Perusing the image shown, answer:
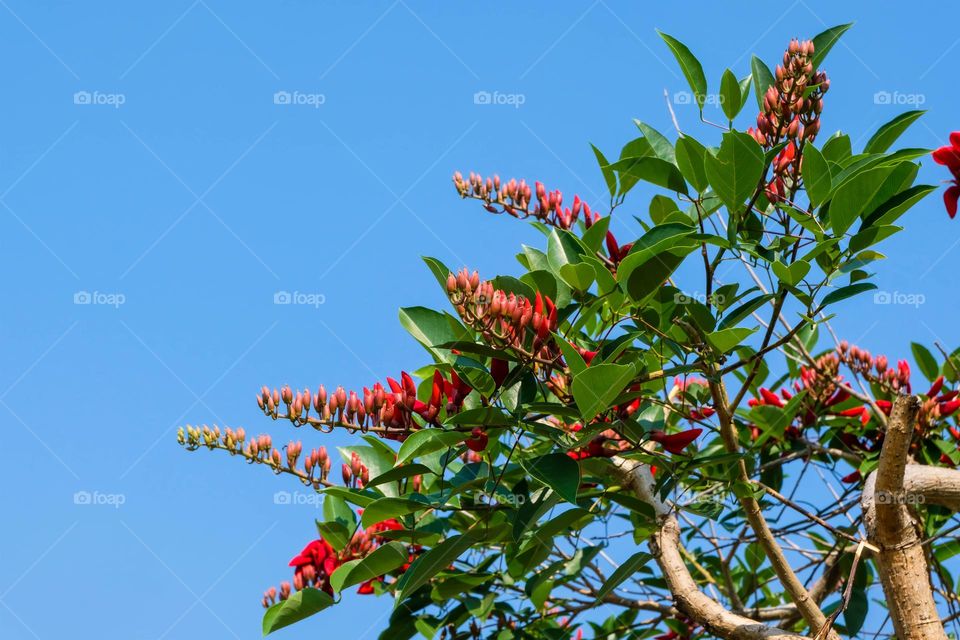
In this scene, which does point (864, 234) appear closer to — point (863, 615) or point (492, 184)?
point (492, 184)

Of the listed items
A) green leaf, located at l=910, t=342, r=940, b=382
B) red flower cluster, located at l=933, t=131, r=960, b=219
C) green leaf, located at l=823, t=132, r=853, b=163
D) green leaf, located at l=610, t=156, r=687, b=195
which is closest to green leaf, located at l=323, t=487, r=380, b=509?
green leaf, located at l=610, t=156, r=687, b=195

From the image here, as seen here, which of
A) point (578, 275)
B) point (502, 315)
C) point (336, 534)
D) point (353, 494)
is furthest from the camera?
point (336, 534)

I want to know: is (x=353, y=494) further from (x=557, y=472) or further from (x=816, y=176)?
(x=816, y=176)

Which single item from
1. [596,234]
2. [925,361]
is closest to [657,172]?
[596,234]

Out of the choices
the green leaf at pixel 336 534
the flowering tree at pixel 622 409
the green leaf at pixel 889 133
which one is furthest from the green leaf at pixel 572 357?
the green leaf at pixel 336 534

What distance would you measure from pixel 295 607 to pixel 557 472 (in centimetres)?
87

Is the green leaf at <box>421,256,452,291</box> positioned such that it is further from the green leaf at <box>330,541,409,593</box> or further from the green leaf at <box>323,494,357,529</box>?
the green leaf at <box>323,494,357,529</box>

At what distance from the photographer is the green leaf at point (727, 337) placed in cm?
190

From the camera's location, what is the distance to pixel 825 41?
2.04m

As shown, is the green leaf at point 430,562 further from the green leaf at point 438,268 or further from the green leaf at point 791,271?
the green leaf at point 791,271

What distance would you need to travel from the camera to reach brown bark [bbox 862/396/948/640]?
223cm

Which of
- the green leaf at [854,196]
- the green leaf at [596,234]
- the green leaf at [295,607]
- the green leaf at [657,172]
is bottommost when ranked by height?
the green leaf at [295,607]

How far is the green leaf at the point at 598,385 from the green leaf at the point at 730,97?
2.21 feet

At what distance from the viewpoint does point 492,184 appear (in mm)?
2631
